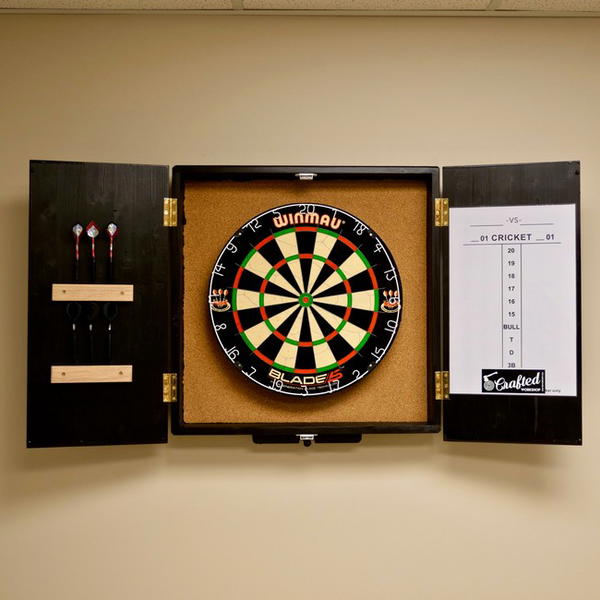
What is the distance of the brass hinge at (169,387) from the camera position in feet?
6.84

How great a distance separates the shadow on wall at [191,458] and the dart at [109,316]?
1.27ft

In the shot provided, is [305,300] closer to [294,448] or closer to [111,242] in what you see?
[294,448]

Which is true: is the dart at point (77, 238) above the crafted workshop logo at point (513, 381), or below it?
above

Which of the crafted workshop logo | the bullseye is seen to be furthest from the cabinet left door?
the crafted workshop logo

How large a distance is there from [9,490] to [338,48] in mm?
2067

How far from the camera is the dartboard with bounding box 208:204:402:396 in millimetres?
2117

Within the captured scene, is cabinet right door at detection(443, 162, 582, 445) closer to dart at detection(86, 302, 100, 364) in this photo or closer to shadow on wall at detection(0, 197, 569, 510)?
shadow on wall at detection(0, 197, 569, 510)

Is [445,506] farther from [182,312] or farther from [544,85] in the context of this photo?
[544,85]

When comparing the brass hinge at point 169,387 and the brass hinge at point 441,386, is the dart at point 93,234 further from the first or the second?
the brass hinge at point 441,386

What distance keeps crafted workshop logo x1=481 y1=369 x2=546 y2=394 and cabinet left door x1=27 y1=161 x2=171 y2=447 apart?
3.73 ft

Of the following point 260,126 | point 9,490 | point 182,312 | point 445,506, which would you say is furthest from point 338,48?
point 9,490

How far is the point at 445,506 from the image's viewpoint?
2.22 metres

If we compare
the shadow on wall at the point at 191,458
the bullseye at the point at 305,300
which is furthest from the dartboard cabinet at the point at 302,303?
the shadow on wall at the point at 191,458

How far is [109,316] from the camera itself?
2047 mm
